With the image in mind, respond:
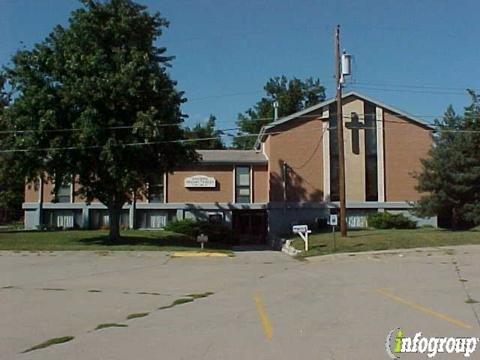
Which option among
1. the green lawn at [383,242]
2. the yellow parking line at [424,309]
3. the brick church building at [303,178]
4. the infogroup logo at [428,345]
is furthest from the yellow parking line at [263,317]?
the brick church building at [303,178]

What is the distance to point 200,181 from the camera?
164 ft

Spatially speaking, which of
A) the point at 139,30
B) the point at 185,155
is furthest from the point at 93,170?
the point at 139,30

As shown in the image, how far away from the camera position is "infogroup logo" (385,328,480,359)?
801cm

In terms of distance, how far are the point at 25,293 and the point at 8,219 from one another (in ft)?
231

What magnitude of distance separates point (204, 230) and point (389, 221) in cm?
1317

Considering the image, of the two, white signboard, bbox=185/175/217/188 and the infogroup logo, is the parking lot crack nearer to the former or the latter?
the infogroup logo

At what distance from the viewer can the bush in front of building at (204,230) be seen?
4591cm

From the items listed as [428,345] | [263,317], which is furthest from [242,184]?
[428,345]

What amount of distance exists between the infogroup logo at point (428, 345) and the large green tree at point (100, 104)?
25.1 m

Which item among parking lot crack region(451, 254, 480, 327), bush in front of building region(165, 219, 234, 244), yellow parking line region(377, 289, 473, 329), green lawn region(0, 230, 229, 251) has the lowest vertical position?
yellow parking line region(377, 289, 473, 329)

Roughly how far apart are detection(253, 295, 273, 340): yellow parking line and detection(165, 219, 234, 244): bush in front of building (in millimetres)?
31691

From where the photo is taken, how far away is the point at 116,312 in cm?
1208

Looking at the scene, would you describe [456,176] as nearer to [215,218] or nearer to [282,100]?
[215,218]

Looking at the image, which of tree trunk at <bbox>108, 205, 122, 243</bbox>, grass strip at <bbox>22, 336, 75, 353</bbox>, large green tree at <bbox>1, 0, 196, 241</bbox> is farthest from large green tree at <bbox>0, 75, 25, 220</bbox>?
grass strip at <bbox>22, 336, 75, 353</bbox>
